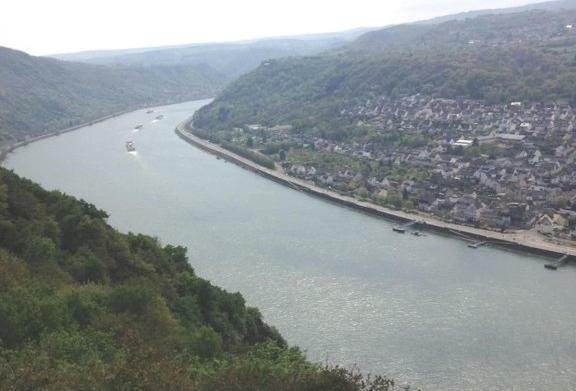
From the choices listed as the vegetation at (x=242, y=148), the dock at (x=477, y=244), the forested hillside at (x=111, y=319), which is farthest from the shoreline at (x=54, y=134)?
the dock at (x=477, y=244)

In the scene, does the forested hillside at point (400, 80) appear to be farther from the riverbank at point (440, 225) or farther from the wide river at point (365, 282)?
the wide river at point (365, 282)

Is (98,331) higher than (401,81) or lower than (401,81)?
higher

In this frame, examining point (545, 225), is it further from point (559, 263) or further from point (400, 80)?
point (400, 80)

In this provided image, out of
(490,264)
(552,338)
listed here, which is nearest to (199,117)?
(490,264)

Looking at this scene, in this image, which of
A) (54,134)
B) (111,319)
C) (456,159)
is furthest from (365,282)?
(54,134)

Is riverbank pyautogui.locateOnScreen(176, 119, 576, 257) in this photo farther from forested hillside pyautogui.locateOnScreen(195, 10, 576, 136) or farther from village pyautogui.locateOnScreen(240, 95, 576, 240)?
forested hillside pyautogui.locateOnScreen(195, 10, 576, 136)

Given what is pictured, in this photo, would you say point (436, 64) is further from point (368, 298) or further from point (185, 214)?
point (368, 298)

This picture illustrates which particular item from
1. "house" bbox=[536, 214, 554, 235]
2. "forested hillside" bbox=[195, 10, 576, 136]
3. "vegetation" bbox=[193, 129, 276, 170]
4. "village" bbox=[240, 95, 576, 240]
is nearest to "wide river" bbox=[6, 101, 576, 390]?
"house" bbox=[536, 214, 554, 235]
